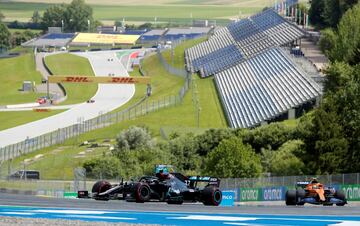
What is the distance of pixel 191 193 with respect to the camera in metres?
37.1

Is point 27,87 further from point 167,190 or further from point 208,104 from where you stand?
point 167,190

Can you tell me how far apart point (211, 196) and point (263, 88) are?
2674 inches

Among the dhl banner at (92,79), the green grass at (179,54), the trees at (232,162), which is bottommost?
the trees at (232,162)

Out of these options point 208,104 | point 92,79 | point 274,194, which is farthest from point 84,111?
point 274,194

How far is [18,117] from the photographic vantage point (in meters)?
119

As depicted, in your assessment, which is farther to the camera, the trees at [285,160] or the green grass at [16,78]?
the green grass at [16,78]

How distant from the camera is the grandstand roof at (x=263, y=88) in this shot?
92500 mm

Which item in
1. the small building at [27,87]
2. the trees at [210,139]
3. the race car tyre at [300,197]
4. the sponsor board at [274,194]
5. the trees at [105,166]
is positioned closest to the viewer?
the race car tyre at [300,197]

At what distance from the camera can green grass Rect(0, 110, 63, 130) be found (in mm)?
112000

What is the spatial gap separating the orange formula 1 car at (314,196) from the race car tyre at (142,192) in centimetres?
671

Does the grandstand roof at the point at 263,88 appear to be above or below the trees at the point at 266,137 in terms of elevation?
above

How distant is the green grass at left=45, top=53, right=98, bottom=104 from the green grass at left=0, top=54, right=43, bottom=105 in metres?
3.47

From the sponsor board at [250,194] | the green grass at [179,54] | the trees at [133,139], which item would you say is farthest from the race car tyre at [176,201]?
the green grass at [179,54]

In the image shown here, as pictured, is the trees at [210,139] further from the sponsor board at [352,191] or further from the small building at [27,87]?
the small building at [27,87]
